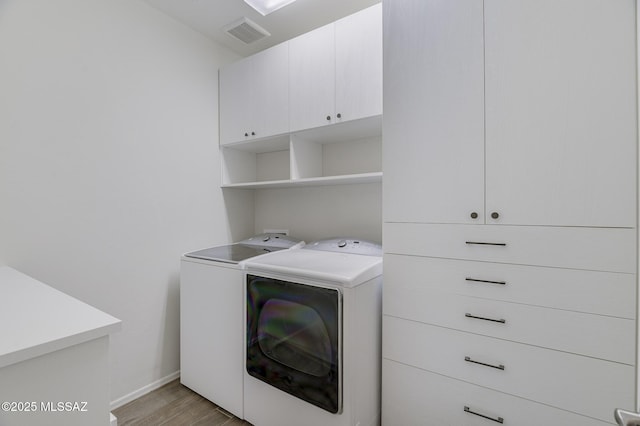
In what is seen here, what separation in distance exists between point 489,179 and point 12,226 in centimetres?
230

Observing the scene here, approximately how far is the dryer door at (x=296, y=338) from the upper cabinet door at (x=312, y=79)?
1112mm

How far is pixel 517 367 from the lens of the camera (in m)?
1.12

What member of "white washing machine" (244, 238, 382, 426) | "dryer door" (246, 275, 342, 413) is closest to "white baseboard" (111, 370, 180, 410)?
"white washing machine" (244, 238, 382, 426)

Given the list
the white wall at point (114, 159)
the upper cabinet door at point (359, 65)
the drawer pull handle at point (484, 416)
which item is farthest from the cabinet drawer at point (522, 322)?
the white wall at point (114, 159)

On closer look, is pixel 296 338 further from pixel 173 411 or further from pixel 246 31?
pixel 246 31

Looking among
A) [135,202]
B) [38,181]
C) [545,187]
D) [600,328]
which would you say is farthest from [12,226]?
[600,328]

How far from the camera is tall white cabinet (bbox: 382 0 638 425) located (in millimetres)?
968

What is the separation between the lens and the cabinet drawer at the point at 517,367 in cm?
98

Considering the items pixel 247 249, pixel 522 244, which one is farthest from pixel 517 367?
pixel 247 249

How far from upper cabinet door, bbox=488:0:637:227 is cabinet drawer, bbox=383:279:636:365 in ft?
1.14

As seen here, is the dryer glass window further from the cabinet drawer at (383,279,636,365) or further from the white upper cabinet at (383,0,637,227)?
the white upper cabinet at (383,0,637,227)

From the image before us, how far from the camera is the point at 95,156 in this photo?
67.7 inches

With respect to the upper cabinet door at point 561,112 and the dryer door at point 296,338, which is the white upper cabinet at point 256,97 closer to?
the dryer door at point 296,338

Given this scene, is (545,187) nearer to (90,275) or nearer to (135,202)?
(135,202)
